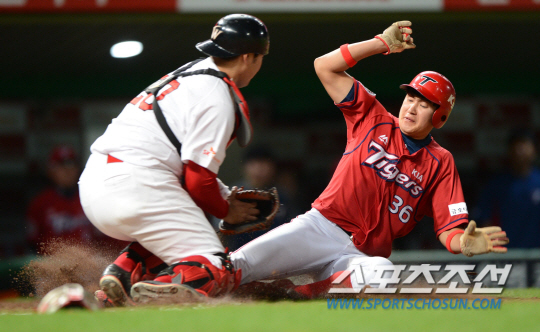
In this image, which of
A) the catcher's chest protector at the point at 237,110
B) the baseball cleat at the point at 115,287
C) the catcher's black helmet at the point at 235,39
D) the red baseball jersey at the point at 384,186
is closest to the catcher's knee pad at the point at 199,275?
the baseball cleat at the point at 115,287

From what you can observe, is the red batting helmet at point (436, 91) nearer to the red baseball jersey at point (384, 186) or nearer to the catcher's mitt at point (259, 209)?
the red baseball jersey at point (384, 186)

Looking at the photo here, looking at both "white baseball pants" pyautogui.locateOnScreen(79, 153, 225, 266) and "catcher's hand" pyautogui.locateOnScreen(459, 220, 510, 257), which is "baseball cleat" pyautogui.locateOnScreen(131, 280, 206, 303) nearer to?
"white baseball pants" pyautogui.locateOnScreen(79, 153, 225, 266)

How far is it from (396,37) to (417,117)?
0.47 meters

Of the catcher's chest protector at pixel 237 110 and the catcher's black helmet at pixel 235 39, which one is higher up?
the catcher's black helmet at pixel 235 39

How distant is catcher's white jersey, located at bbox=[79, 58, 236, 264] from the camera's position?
2.68 metres

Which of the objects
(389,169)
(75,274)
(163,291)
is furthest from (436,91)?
(75,274)

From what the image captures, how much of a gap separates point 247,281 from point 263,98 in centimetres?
459

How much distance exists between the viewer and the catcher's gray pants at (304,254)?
123 inches

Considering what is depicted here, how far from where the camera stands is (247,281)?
10.4ft

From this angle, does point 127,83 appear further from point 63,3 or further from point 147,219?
point 147,219

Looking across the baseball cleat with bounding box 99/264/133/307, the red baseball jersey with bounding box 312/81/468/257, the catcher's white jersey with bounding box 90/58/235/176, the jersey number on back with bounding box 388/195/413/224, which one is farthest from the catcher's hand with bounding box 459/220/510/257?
the baseball cleat with bounding box 99/264/133/307

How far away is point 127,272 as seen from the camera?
2.90 m

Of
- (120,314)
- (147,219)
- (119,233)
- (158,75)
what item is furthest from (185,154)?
(158,75)

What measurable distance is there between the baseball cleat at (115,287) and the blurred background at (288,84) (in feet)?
8.92
